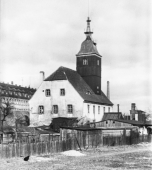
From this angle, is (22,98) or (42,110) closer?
(42,110)

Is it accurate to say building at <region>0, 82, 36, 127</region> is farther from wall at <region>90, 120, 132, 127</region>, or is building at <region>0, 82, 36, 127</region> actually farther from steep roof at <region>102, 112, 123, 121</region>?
wall at <region>90, 120, 132, 127</region>

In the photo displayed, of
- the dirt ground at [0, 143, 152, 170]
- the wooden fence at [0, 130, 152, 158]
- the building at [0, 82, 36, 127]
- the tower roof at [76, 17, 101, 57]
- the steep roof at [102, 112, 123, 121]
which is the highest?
the tower roof at [76, 17, 101, 57]

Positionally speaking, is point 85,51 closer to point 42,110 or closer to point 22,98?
point 42,110

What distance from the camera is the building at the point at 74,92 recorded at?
58.2m

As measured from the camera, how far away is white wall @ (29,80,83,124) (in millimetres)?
57906

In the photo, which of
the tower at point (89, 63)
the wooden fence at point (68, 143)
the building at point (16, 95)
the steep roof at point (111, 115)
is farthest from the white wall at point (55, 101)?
the building at point (16, 95)

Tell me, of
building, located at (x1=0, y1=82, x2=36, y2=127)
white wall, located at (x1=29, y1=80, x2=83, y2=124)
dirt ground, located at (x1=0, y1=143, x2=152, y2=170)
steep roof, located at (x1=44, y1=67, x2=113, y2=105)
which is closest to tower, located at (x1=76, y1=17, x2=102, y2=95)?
steep roof, located at (x1=44, y1=67, x2=113, y2=105)

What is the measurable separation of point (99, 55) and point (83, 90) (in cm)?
812

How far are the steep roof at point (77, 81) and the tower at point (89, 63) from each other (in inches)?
47.2

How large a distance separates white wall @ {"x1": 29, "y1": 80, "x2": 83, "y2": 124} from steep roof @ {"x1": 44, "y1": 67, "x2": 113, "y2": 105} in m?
0.81

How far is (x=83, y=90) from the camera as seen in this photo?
60750 millimetres

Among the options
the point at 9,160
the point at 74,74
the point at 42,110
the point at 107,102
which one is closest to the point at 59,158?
the point at 9,160

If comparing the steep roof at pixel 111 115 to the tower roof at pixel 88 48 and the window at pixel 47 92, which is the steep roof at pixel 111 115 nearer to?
the tower roof at pixel 88 48

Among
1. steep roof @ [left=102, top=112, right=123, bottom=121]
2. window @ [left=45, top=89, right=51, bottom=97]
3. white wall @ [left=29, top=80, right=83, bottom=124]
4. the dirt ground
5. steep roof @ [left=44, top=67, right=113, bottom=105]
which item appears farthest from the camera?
steep roof @ [left=102, top=112, right=123, bottom=121]
